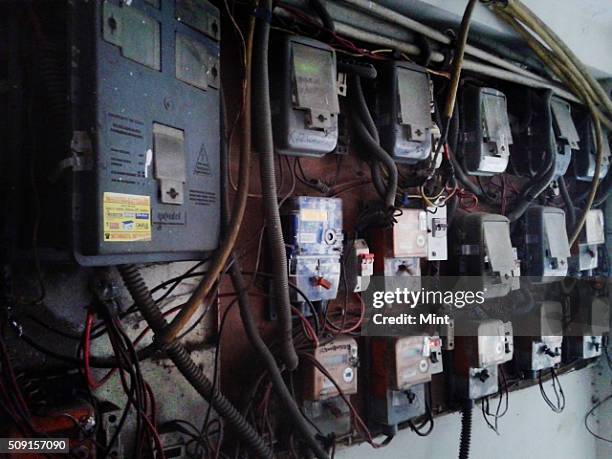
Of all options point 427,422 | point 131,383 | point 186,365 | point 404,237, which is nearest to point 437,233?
point 404,237

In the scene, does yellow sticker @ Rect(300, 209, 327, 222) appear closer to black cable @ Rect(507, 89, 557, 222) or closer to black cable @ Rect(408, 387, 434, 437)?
black cable @ Rect(408, 387, 434, 437)

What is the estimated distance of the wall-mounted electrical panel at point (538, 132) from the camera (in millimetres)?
2219

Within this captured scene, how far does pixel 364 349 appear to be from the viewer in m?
1.75

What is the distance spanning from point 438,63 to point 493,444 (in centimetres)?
176

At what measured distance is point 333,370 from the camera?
59.6 inches

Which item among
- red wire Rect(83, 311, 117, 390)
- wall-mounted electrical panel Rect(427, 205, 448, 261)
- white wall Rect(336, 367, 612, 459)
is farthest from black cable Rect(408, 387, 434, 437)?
red wire Rect(83, 311, 117, 390)

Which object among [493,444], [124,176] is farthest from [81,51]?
[493,444]

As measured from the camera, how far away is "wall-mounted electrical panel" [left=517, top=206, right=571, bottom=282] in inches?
86.2

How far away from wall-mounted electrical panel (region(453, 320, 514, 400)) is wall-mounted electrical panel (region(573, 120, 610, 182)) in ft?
3.51

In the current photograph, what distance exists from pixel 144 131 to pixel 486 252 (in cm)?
147

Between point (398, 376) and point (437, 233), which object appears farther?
point (437, 233)

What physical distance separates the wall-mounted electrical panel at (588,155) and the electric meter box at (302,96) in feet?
5.62

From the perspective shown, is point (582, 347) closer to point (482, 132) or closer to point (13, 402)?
point (482, 132)

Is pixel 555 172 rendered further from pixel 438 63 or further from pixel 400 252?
pixel 400 252
